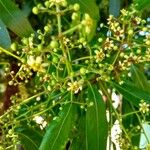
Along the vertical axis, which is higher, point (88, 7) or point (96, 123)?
point (88, 7)

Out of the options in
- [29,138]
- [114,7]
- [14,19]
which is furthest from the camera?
[114,7]

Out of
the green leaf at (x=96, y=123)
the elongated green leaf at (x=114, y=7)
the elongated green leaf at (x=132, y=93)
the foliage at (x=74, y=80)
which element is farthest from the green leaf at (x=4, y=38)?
the elongated green leaf at (x=114, y=7)

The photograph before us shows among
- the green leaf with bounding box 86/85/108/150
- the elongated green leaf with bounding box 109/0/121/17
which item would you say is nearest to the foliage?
the green leaf with bounding box 86/85/108/150

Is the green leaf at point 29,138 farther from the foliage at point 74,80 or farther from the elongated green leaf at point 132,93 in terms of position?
the elongated green leaf at point 132,93

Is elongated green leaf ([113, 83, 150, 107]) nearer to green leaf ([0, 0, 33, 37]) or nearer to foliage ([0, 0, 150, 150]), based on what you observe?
foliage ([0, 0, 150, 150])

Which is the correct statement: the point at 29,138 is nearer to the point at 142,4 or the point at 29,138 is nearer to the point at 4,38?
the point at 4,38

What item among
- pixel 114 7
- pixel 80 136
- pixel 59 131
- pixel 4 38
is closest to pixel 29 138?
pixel 80 136
